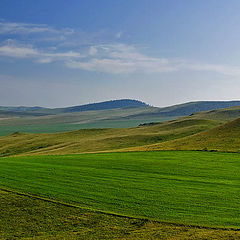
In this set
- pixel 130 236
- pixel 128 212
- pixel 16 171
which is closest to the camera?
pixel 130 236

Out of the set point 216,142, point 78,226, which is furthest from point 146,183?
point 216,142

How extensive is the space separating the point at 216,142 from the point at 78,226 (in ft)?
125

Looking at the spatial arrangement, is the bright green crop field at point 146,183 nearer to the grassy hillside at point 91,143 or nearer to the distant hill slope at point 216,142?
the distant hill slope at point 216,142

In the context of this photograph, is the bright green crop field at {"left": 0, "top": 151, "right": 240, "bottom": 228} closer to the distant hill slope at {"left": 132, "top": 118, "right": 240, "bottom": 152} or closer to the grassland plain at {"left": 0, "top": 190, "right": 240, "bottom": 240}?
the grassland plain at {"left": 0, "top": 190, "right": 240, "bottom": 240}

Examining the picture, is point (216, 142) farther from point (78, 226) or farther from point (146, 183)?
point (78, 226)

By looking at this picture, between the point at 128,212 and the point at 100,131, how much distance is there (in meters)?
104

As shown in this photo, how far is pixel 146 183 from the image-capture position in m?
30.9

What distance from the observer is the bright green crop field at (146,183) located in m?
23.6

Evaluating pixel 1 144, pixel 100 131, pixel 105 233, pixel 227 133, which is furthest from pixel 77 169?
pixel 100 131

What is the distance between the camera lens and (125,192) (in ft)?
91.8

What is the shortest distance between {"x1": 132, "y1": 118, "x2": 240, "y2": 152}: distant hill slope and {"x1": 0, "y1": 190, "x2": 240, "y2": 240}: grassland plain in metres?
30.3

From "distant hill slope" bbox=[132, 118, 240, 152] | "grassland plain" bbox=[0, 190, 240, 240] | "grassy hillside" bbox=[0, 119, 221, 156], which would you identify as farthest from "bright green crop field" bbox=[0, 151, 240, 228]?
"grassy hillside" bbox=[0, 119, 221, 156]

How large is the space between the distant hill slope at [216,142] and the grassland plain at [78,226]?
3031 centimetres

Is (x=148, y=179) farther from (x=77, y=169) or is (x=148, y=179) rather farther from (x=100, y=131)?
(x=100, y=131)
